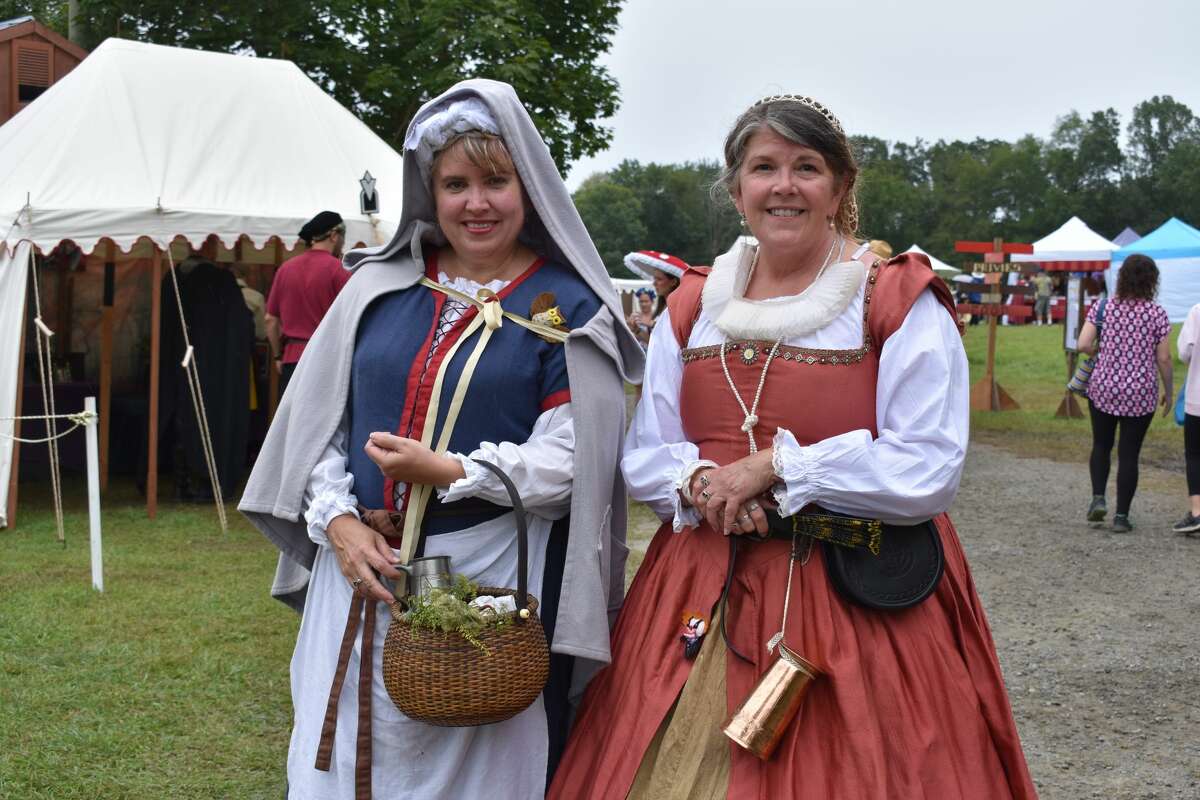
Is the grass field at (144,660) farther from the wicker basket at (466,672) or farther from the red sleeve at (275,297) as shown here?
the wicker basket at (466,672)

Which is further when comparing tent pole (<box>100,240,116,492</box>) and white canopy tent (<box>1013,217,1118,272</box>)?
white canopy tent (<box>1013,217,1118,272</box>)

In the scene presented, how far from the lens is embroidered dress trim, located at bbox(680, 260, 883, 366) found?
7.23 feet

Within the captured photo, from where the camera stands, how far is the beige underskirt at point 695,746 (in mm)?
2107

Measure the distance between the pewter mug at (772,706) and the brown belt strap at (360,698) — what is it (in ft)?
2.19

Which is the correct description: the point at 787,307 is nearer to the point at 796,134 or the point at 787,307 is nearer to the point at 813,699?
the point at 796,134

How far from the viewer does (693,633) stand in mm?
2248

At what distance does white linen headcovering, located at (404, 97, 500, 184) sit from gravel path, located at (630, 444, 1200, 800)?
2686 mm

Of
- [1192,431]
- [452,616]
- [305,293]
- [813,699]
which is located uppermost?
[305,293]

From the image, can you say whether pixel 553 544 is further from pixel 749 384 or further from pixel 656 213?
pixel 656 213

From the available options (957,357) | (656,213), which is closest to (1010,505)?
(957,357)

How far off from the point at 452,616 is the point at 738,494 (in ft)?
1.81

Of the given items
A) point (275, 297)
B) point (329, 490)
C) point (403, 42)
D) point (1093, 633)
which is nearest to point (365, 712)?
point (329, 490)

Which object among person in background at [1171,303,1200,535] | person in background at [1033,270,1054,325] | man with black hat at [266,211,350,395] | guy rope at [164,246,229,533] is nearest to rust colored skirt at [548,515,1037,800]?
man with black hat at [266,211,350,395]

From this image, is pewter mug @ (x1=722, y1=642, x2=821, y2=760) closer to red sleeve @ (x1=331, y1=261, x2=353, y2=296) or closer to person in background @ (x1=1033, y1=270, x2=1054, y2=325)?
red sleeve @ (x1=331, y1=261, x2=353, y2=296)
